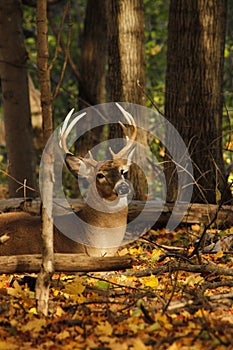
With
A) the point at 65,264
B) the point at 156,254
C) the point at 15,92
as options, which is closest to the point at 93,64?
the point at 15,92

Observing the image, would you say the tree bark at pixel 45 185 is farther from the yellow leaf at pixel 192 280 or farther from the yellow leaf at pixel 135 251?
the yellow leaf at pixel 135 251

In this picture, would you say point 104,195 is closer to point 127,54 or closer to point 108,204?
point 108,204

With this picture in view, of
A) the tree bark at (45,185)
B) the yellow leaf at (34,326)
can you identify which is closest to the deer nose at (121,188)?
the tree bark at (45,185)

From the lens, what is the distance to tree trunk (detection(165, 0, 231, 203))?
929 cm

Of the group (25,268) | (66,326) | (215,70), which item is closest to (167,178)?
(215,70)

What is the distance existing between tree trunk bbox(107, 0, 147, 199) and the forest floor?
11.5 ft

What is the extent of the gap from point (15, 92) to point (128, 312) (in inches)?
247

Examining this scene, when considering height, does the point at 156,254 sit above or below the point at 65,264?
below

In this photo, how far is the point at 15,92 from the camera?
10805 millimetres

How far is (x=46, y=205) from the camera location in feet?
17.5

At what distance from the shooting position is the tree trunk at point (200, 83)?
9.29 m

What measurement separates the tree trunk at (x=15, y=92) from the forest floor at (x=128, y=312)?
443cm

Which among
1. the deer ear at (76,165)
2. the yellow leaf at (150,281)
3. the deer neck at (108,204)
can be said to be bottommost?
the deer neck at (108,204)

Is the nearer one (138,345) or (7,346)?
(138,345)
